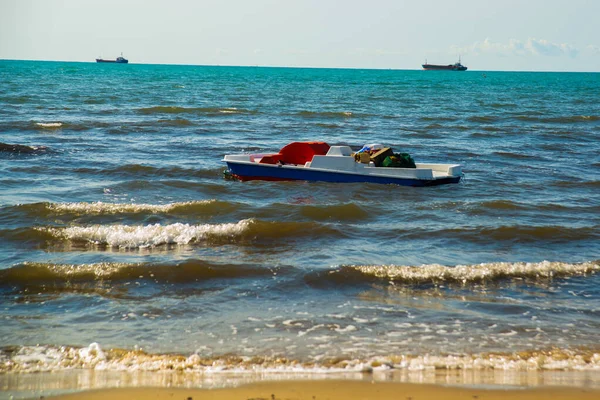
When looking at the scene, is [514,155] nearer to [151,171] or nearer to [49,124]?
[151,171]

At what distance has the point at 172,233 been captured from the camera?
11578 mm

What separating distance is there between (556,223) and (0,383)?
10.2m

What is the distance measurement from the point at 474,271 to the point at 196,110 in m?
31.2

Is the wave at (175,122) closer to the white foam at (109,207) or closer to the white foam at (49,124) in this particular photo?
the white foam at (49,124)

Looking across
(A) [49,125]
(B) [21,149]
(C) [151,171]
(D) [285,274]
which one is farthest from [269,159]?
(A) [49,125]

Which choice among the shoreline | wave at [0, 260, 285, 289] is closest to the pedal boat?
wave at [0, 260, 285, 289]

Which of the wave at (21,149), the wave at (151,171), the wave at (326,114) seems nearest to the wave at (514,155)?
the wave at (151,171)

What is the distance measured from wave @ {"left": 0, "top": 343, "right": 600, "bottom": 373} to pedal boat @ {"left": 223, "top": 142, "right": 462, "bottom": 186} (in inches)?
373

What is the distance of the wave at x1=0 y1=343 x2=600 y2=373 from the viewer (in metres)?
6.37

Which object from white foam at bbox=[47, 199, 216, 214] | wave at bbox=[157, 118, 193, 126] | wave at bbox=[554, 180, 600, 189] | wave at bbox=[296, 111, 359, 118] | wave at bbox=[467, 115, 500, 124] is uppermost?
wave at bbox=[467, 115, 500, 124]

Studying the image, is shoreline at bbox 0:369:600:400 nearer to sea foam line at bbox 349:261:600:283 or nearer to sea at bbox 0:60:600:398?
sea at bbox 0:60:600:398

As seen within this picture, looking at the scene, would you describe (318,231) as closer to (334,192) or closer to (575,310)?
(334,192)

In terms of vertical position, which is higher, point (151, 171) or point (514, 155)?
point (514, 155)

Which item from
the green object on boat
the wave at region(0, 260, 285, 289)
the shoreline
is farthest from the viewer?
the green object on boat
